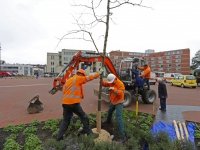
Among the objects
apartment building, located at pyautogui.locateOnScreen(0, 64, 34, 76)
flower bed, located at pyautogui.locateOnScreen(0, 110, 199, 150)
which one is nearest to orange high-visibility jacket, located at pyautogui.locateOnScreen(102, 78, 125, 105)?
flower bed, located at pyautogui.locateOnScreen(0, 110, 199, 150)

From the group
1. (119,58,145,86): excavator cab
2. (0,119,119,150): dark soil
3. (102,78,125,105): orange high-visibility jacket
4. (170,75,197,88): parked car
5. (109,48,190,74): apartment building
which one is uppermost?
(109,48,190,74): apartment building

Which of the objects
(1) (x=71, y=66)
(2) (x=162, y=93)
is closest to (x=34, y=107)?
(1) (x=71, y=66)

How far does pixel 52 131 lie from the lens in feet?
15.1

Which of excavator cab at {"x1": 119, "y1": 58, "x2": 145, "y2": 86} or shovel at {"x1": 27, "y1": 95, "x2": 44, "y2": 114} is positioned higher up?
excavator cab at {"x1": 119, "y1": 58, "x2": 145, "y2": 86}

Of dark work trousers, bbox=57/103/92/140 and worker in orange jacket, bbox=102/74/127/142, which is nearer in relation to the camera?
dark work trousers, bbox=57/103/92/140

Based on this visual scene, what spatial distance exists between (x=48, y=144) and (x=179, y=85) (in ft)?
70.3

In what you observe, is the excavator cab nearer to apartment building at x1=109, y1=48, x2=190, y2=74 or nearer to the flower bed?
the flower bed

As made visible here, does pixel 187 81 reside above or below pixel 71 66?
below

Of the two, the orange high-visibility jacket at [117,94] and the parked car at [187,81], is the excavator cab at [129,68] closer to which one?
the orange high-visibility jacket at [117,94]

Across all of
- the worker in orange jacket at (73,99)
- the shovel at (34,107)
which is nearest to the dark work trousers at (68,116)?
the worker in orange jacket at (73,99)

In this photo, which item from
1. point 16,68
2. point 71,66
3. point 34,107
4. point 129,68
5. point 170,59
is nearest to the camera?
point 71,66

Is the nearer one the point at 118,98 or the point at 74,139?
the point at 74,139

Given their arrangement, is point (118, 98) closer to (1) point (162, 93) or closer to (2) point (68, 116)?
(2) point (68, 116)

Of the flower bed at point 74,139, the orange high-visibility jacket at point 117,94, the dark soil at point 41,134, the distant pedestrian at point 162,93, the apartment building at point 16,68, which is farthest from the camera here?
the apartment building at point 16,68
